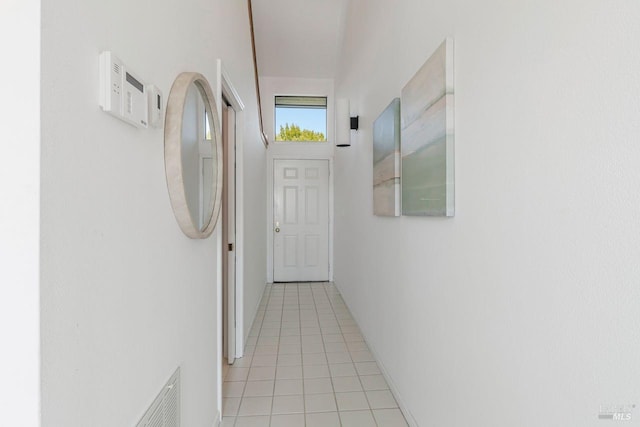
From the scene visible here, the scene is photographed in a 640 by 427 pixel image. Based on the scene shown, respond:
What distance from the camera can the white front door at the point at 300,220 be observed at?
5238 millimetres

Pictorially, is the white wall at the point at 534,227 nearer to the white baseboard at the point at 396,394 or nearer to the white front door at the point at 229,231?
the white baseboard at the point at 396,394

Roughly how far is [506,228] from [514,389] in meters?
0.46

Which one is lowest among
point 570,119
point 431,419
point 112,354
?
point 431,419

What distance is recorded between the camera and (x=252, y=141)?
3.35 metres

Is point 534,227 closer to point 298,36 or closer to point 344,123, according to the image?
point 344,123

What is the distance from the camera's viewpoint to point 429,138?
1.48 metres

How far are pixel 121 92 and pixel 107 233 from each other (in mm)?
330

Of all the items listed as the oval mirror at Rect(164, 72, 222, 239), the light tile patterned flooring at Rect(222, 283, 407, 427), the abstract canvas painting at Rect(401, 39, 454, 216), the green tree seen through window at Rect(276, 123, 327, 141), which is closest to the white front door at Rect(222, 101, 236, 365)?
the light tile patterned flooring at Rect(222, 283, 407, 427)

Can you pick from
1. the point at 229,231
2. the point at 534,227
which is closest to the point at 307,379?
the point at 229,231
